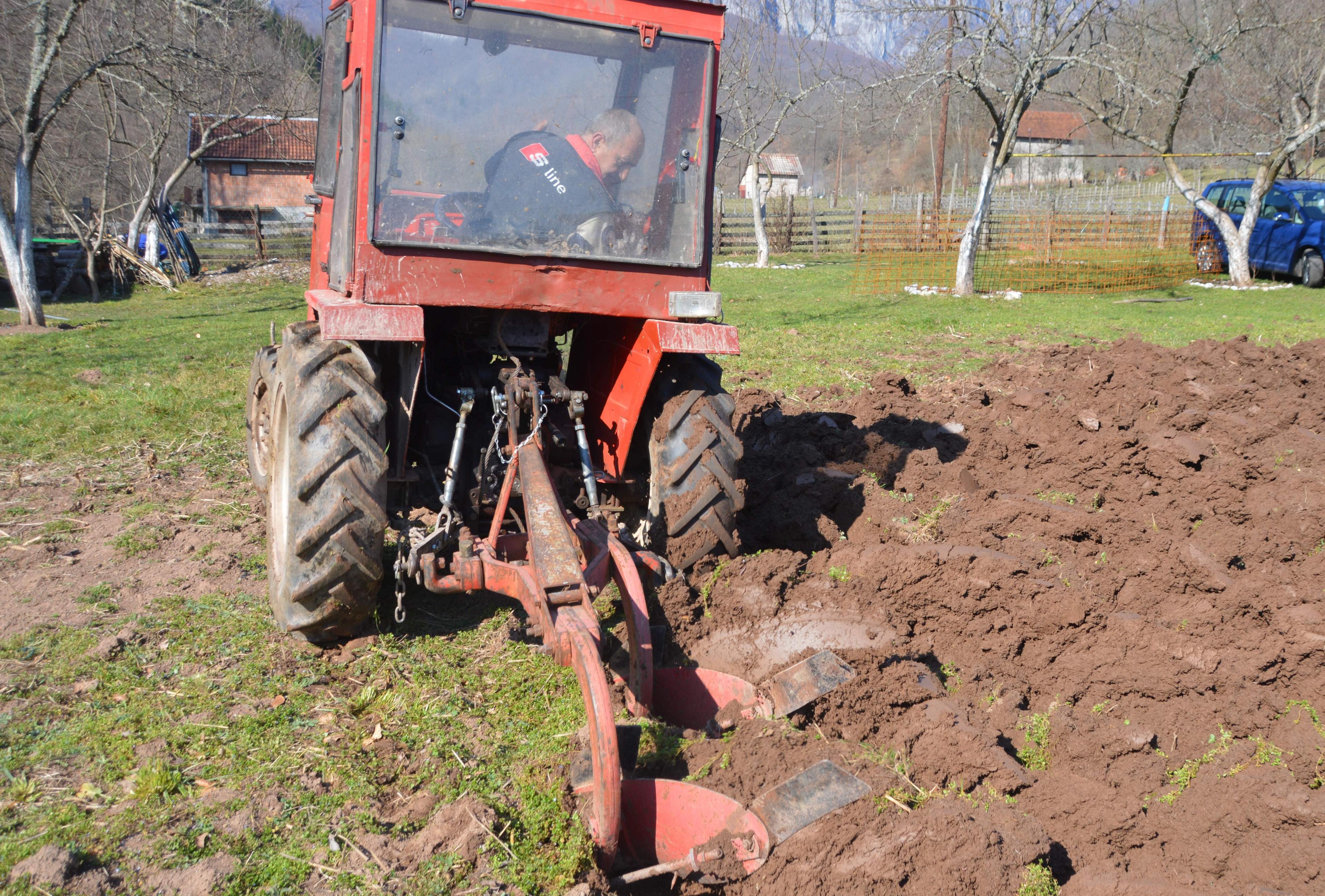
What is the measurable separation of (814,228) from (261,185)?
84.2 feet

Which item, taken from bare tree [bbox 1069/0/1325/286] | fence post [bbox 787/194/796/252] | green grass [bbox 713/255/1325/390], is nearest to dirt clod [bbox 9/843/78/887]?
green grass [bbox 713/255/1325/390]

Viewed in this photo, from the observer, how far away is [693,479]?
402 cm

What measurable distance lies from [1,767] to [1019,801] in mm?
3237

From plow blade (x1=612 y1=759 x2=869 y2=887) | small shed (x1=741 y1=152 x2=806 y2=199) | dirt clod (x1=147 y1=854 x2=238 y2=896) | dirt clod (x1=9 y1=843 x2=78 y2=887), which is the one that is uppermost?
small shed (x1=741 y1=152 x2=806 y2=199)

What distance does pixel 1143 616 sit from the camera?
3871mm

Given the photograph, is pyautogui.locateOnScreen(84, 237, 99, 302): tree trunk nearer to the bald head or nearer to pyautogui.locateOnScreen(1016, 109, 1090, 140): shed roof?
the bald head

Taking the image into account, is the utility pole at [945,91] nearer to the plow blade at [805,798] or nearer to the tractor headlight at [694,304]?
the tractor headlight at [694,304]

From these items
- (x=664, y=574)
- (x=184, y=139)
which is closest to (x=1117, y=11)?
(x=664, y=574)

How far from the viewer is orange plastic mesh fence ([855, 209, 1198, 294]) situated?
A: 1964 centimetres

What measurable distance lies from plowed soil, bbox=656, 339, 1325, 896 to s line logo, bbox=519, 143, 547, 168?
5.95 ft

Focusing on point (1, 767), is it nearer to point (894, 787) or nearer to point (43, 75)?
point (894, 787)

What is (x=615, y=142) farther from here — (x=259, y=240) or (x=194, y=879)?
(x=259, y=240)

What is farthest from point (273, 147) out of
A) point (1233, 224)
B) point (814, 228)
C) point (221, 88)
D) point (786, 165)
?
point (1233, 224)

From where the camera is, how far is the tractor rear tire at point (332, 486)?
346 cm
